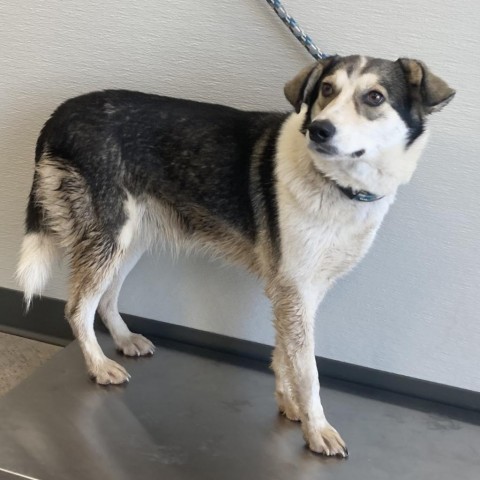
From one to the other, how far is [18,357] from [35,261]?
0.57m

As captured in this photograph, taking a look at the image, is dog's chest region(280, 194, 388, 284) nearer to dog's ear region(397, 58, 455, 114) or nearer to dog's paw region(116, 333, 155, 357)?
dog's ear region(397, 58, 455, 114)

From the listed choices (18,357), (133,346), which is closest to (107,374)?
(133,346)

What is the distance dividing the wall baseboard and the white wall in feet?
0.10

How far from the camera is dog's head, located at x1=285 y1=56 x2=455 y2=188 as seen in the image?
1511mm

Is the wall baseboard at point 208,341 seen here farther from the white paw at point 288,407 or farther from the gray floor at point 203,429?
the white paw at point 288,407

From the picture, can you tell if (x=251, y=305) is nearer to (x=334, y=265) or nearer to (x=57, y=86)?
(x=334, y=265)

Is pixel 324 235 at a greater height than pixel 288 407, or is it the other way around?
pixel 324 235

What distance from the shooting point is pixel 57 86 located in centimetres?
220

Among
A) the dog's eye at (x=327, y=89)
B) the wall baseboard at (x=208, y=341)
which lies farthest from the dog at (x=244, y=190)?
the wall baseboard at (x=208, y=341)

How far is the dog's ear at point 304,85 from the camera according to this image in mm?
1661

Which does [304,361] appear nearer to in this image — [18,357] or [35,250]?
[35,250]

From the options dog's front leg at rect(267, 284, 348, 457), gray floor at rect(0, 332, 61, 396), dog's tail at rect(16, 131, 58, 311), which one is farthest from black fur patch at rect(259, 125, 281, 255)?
gray floor at rect(0, 332, 61, 396)

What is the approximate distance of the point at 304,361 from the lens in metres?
1.78

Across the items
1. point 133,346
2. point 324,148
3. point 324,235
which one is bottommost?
point 133,346
